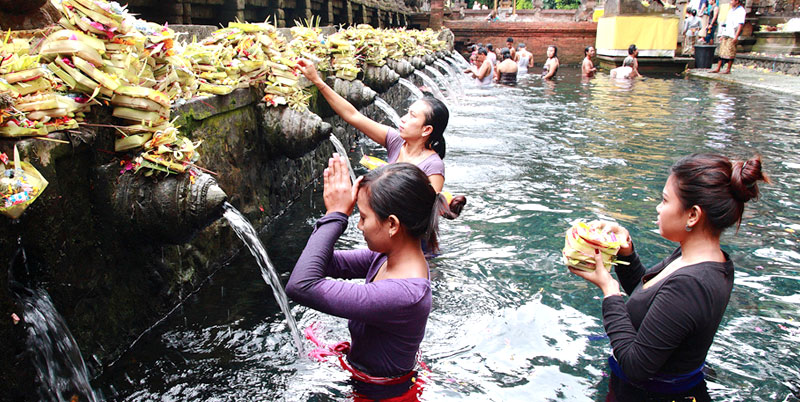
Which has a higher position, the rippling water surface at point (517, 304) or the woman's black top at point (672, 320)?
the woman's black top at point (672, 320)

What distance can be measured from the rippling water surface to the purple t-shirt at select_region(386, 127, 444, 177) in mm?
912

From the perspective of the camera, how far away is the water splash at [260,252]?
320 centimetres

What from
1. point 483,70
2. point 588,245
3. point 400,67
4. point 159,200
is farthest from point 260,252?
point 483,70

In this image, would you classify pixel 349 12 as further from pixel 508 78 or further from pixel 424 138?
pixel 424 138

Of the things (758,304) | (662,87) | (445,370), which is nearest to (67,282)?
(445,370)

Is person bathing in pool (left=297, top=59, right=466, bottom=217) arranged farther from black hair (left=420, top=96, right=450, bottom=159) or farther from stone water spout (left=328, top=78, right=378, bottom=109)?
stone water spout (left=328, top=78, right=378, bottom=109)

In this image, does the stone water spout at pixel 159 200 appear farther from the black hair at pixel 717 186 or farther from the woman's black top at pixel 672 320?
the black hair at pixel 717 186

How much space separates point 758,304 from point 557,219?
6.27ft

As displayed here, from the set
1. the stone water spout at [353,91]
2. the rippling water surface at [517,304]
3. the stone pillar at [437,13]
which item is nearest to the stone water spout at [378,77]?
the stone water spout at [353,91]

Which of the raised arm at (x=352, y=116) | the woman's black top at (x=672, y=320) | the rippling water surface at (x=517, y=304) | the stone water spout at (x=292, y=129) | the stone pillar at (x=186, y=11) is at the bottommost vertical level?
the rippling water surface at (x=517, y=304)

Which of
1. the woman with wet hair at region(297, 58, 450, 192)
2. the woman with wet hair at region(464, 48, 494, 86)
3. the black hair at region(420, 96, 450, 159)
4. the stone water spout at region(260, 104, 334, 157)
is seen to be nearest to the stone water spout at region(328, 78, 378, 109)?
the stone water spout at region(260, 104, 334, 157)

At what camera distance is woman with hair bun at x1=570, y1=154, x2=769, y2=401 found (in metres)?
2.02

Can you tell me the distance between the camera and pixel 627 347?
2.15 metres

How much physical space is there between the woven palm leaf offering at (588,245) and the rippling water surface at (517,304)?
0.98 m
